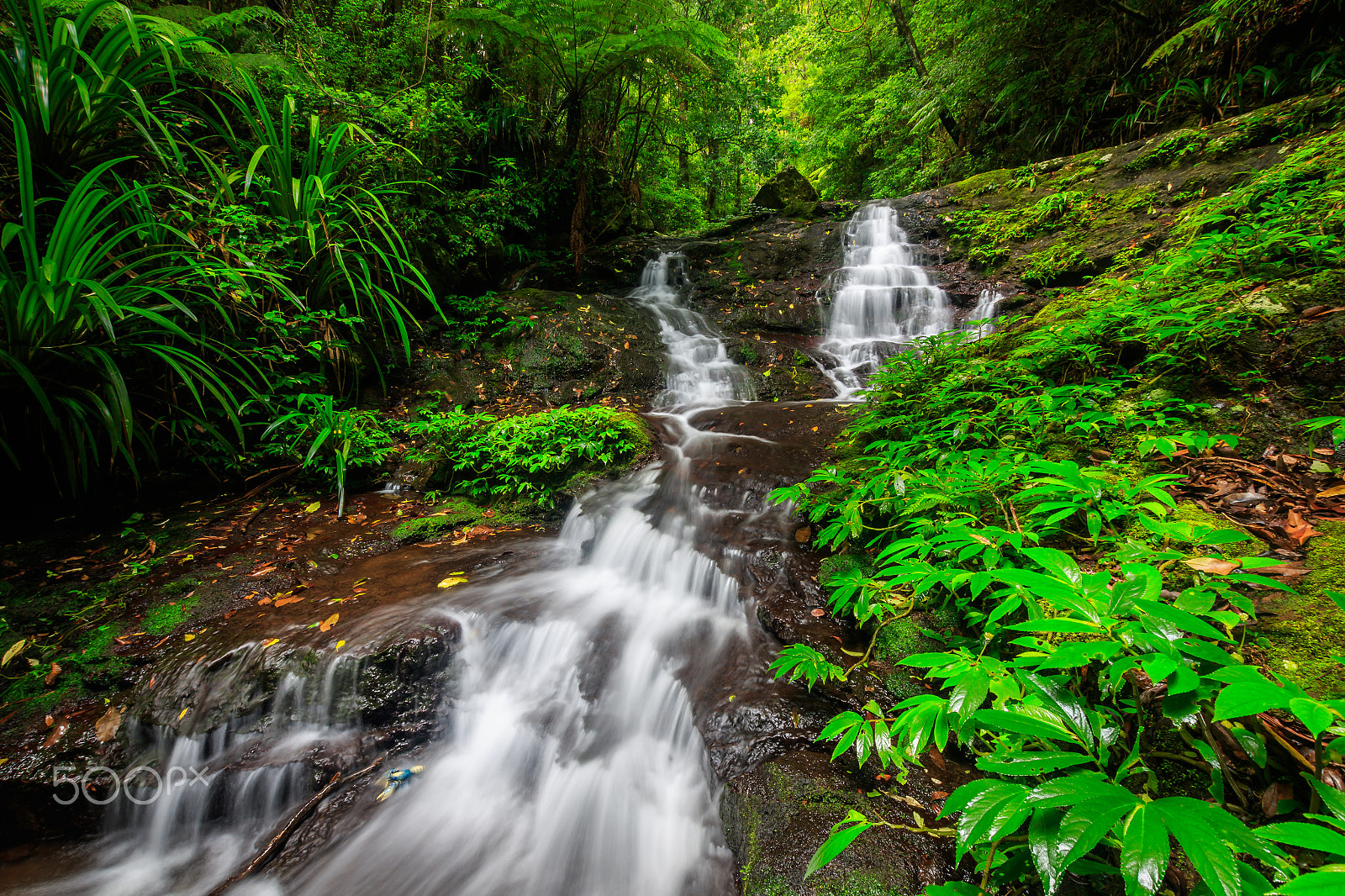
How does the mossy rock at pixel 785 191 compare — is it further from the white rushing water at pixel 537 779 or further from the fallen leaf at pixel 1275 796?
the fallen leaf at pixel 1275 796

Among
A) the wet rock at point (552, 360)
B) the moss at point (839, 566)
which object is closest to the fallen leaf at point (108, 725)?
the moss at point (839, 566)

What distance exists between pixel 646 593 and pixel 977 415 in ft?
7.75

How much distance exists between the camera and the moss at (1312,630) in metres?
1.22

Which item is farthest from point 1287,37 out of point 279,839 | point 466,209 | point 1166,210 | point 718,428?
point 279,839

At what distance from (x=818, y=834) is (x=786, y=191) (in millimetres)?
11814

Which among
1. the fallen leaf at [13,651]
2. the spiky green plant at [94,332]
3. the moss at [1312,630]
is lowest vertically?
the fallen leaf at [13,651]

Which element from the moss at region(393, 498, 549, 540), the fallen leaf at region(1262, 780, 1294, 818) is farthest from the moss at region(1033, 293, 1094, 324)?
the moss at region(393, 498, 549, 540)

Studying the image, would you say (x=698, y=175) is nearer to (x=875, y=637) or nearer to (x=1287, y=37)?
(x=1287, y=37)

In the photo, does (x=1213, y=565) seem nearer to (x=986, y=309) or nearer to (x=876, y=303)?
(x=986, y=309)

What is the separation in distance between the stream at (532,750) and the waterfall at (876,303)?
4.00 metres

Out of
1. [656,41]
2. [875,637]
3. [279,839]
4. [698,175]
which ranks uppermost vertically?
[698,175]

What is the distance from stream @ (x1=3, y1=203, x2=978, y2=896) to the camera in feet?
6.79

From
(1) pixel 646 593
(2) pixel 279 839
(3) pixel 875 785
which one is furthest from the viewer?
(1) pixel 646 593

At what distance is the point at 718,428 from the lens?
5195 mm
